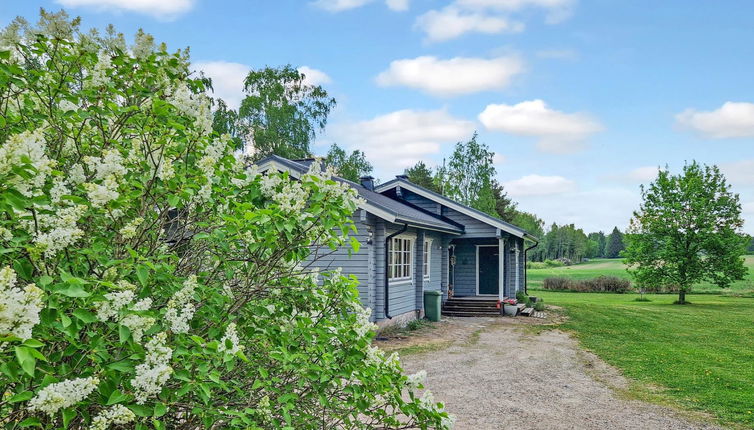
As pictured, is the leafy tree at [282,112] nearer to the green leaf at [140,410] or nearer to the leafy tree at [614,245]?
the green leaf at [140,410]

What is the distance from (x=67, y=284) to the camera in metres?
1.83

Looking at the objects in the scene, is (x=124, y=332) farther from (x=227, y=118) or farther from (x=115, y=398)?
(x=227, y=118)

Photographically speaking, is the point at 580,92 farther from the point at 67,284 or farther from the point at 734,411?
the point at 67,284

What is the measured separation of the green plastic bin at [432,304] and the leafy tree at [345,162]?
16.8 metres

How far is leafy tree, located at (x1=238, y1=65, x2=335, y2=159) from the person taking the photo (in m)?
28.6

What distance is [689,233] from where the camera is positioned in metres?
25.2

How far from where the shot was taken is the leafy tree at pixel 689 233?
80.9ft

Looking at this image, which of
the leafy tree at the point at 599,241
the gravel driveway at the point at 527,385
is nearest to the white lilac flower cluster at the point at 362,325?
the gravel driveway at the point at 527,385

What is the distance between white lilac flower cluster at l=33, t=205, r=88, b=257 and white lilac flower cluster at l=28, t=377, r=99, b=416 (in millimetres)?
521

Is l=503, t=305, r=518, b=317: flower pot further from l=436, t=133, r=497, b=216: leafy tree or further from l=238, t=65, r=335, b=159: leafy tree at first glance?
l=436, t=133, r=497, b=216: leafy tree

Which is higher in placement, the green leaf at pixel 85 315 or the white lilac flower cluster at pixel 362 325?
the green leaf at pixel 85 315

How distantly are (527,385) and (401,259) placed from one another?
6891 mm

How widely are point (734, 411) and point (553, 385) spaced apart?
2488mm

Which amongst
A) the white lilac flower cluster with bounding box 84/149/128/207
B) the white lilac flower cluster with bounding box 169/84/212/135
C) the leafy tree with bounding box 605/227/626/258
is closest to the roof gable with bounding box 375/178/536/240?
the white lilac flower cluster with bounding box 169/84/212/135
